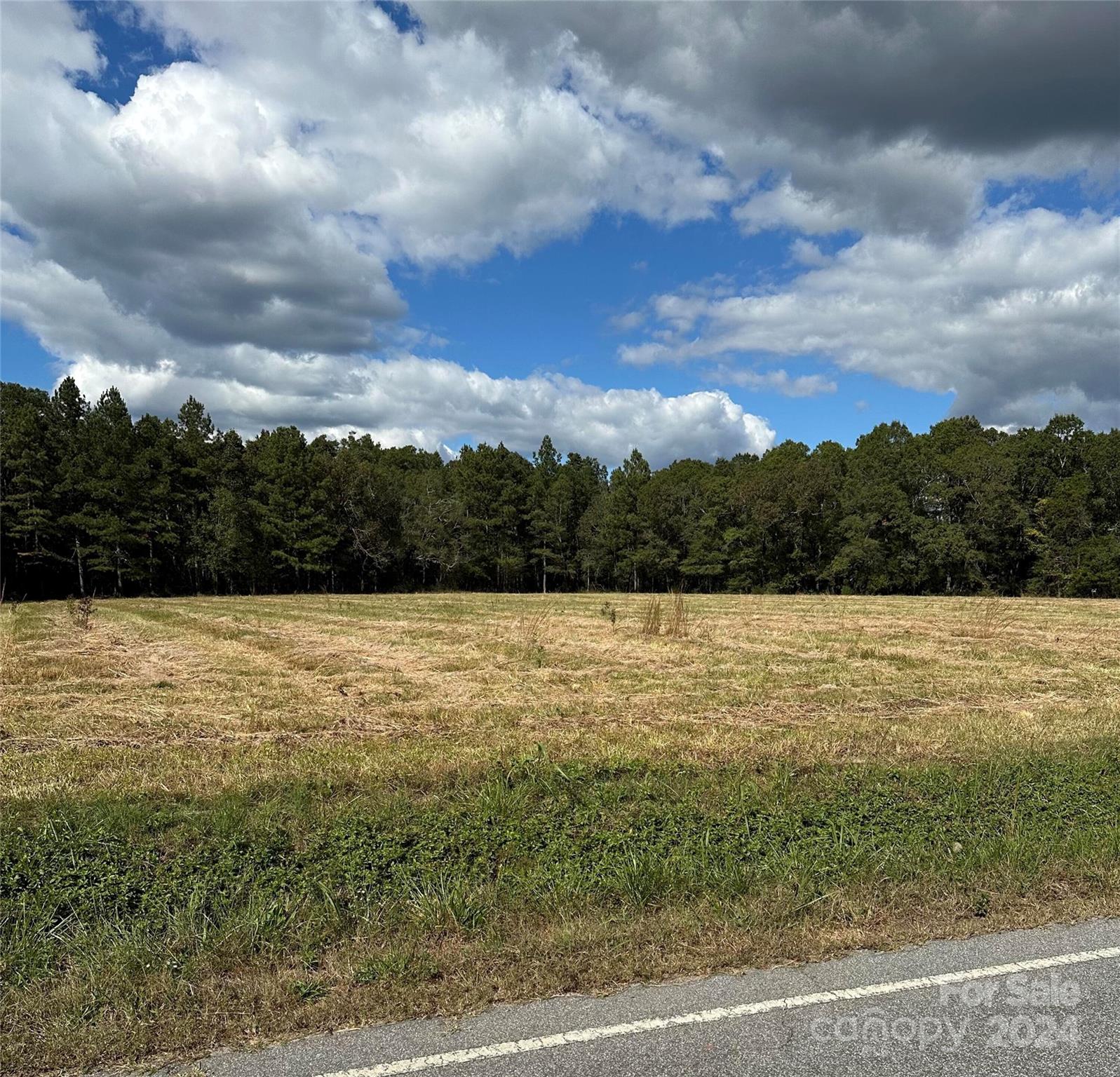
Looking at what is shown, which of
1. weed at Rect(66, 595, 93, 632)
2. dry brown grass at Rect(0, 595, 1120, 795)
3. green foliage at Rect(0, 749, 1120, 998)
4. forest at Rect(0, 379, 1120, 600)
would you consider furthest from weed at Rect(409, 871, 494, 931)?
forest at Rect(0, 379, 1120, 600)

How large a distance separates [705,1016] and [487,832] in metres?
2.78

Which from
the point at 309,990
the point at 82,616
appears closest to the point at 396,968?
the point at 309,990

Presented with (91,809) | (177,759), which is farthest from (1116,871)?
(177,759)

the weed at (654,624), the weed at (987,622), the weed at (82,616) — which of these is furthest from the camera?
the weed at (82,616)

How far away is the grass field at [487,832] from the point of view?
419cm

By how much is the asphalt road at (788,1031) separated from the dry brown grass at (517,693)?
439 centimetres

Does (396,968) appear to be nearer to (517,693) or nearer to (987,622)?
(517,693)

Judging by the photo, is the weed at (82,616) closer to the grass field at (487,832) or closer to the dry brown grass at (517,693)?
the dry brown grass at (517,693)

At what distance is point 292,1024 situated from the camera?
375 cm

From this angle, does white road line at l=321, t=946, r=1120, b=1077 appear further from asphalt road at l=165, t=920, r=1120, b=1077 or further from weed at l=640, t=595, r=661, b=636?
weed at l=640, t=595, r=661, b=636

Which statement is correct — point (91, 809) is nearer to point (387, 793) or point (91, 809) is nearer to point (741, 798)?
point (387, 793)

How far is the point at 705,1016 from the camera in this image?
12.3 feet

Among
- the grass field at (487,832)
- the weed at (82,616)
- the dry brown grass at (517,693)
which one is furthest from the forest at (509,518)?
the grass field at (487,832)

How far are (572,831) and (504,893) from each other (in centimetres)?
124
